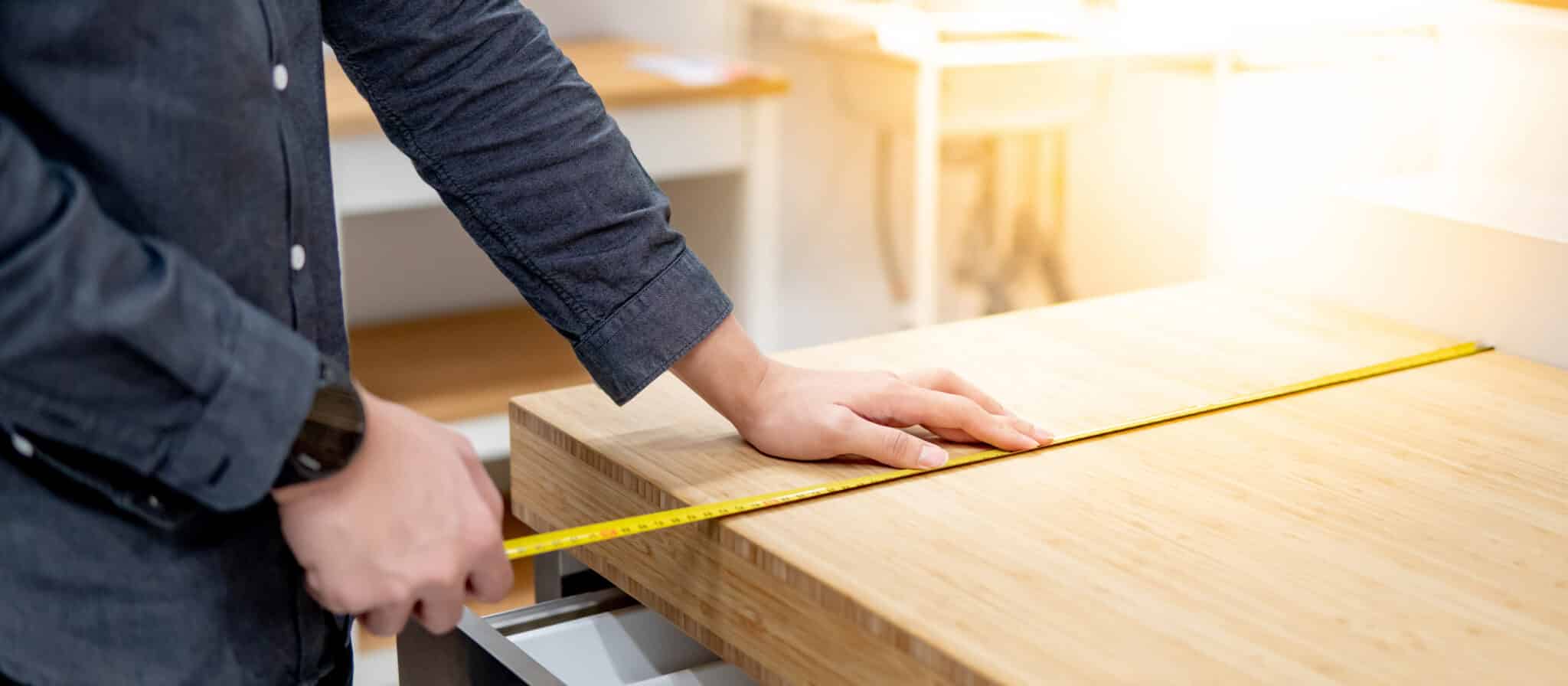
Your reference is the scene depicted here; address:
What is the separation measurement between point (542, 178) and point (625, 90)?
4.23 ft

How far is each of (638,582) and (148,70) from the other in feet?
1.32

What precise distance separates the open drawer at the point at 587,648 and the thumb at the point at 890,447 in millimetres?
166

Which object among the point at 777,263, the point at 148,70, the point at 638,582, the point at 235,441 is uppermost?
the point at 148,70

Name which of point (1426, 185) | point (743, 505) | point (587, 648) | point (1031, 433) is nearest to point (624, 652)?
point (587, 648)

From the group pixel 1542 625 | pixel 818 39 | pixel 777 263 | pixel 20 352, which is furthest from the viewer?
pixel 777 263

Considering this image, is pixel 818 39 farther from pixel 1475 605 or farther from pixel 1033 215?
pixel 1475 605

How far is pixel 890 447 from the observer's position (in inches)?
35.8

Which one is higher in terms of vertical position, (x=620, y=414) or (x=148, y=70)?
(x=148, y=70)

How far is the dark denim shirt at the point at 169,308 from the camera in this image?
604 millimetres

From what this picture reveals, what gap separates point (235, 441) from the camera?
2.07 feet

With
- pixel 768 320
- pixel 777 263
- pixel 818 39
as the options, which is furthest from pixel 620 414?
pixel 777 263

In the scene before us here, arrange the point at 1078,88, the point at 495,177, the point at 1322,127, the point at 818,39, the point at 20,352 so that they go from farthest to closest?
the point at 818,39, the point at 1078,88, the point at 1322,127, the point at 495,177, the point at 20,352

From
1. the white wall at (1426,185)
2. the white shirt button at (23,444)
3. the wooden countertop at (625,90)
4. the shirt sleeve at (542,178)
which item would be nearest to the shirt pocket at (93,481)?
the white shirt button at (23,444)

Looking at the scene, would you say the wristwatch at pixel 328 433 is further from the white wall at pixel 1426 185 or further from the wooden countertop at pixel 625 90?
the wooden countertop at pixel 625 90
